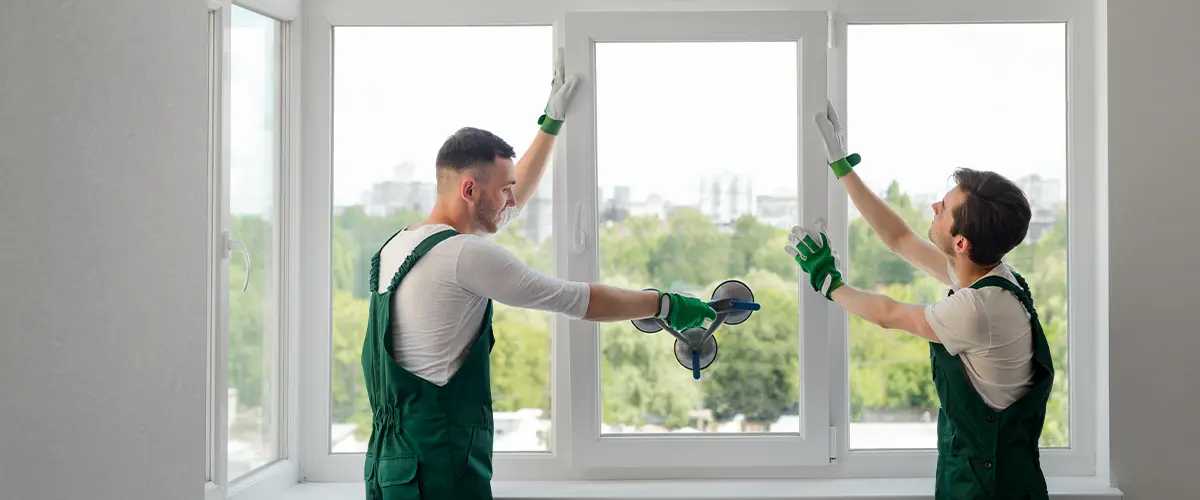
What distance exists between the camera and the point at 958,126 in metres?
2.39

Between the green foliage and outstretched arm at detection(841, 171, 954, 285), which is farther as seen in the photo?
the green foliage

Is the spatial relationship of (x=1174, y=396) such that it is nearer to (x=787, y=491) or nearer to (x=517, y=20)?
(x=787, y=491)

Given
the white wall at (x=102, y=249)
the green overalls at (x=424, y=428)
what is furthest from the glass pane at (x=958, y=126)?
the white wall at (x=102, y=249)

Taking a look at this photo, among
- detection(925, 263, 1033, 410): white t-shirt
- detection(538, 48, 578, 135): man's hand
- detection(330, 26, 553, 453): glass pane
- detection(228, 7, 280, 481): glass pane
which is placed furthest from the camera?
detection(330, 26, 553, 453): glass pane

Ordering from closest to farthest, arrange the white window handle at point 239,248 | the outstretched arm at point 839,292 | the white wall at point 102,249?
the white wall at point 102,249, the outstretched arm at point 839,292, the white window handle at point 239,248

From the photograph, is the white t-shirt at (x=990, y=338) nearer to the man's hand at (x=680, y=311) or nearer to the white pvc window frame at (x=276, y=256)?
the man's hand at (x=680, y=311)

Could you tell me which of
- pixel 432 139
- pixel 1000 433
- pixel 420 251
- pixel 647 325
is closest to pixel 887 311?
pixel 1000 433

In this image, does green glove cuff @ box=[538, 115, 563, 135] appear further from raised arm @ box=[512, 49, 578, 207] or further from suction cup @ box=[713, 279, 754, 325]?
suction cup @ box=[713, 279, 754, 325]

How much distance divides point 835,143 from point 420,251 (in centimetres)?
113

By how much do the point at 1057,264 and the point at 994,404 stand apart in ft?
2.32

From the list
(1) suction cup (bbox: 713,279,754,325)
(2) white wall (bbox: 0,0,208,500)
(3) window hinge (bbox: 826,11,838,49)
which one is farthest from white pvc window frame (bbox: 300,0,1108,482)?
(2) white wall (bbox: 0,0,208,500)

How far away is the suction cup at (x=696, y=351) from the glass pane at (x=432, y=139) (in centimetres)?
41

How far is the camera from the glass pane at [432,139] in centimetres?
240

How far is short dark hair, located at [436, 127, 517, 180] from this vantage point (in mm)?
1989
